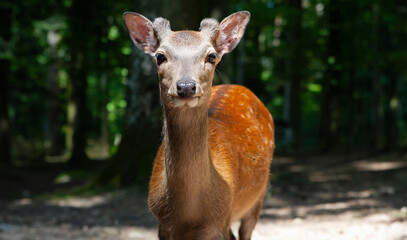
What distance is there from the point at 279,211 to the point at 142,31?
4813 mm

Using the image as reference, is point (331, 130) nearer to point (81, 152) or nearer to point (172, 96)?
point (81, 152)

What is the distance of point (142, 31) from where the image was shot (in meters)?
3.96

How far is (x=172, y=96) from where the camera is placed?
3273 mm

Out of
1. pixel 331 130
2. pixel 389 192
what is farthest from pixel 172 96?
pixel 331 130

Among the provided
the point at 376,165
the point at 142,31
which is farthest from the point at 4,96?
the point at 376,165

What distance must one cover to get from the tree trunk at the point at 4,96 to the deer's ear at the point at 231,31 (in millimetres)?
8837

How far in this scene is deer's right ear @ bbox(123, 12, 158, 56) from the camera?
12.9 ft

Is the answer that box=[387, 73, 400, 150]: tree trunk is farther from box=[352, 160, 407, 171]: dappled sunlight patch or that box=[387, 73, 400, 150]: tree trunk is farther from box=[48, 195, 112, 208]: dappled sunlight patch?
box=[48, 195, 112, 208]: dappled sunlight patch

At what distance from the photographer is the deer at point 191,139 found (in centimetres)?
340

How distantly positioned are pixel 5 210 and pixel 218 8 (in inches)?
247

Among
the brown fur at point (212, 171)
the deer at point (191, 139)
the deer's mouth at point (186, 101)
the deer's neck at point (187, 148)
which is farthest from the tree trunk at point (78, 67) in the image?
the deer's mouth at point (186, 101)

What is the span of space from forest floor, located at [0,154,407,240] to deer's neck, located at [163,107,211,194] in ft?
9.47

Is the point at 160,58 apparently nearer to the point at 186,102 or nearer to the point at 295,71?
the point at 186,102

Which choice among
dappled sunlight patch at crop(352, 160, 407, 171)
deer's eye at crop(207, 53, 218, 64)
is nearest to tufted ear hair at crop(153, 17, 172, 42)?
deer's eye at crop(207, 53, 218, 64)
